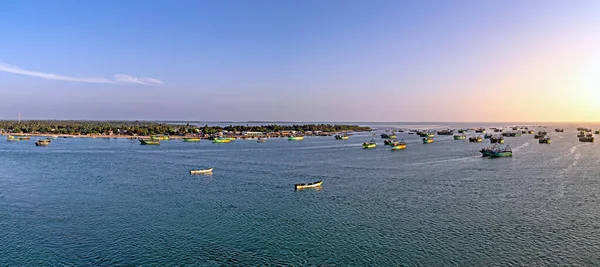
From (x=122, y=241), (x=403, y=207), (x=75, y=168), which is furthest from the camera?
(x=75, y=168)

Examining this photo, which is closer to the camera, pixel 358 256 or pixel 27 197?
pixel 358 256

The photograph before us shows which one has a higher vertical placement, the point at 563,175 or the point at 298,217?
the point at 563,175

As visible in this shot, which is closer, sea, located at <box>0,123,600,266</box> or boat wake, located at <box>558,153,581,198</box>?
sea, located at <box>0,123,600,266</box>

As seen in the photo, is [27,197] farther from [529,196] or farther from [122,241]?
[529,196]

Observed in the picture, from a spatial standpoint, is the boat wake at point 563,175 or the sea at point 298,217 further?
the boat wake at point 563,175

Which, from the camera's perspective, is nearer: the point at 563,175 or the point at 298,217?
the point at 298,217

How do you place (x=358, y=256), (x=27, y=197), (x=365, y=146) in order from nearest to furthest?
(x=358, y=256)
(x=27, y=197)
(x=365, y=146)

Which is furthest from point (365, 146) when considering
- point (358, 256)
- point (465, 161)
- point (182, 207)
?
point (358, 256)
